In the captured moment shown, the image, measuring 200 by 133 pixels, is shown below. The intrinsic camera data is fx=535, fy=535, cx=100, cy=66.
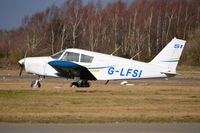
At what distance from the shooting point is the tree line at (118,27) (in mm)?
76688

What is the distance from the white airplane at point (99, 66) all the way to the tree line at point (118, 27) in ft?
138

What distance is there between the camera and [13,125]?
12562 mm

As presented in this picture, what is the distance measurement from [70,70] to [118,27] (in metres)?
58.2

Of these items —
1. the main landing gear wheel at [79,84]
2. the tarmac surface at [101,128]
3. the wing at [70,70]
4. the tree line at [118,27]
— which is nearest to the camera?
the tarmac surface at [101,128]

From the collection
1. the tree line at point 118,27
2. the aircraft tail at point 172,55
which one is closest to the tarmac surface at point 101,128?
the aircraft tail at point 172,55

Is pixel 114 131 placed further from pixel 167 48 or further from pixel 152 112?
pixel 167 48

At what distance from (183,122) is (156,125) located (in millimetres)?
1081

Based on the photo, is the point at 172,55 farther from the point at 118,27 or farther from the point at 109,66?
the point at 118,27

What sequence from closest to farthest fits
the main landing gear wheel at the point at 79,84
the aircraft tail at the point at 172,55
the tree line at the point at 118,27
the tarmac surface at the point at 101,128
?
the tarmac surface at the point at 101,128 < the aircraft tail at the point at 172,55 < the main landing gear wheel at the point at 79,84 < the tree line at the point at 118,27

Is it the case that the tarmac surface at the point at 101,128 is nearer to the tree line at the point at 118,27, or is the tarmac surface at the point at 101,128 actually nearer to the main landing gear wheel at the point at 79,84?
the main landing gear wheel at the point at 79,84

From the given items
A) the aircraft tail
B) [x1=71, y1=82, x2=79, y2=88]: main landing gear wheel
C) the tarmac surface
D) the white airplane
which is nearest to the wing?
the white airplane

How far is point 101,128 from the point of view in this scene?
1210 centimetres

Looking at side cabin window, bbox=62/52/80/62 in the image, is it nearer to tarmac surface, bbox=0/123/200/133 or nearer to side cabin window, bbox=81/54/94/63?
side cabin window, bbox=81/54/94/63

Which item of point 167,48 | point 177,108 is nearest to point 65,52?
point 167,48
